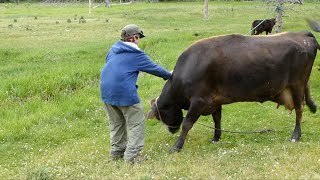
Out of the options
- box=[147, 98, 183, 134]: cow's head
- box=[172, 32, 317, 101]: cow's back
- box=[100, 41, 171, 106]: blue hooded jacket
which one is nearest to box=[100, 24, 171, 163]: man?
box=[100, 41, 171, 106]: blue hooded jacket

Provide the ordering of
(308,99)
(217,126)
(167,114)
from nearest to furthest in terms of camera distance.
Answer: (167,114)
(217,126)
(308,99)

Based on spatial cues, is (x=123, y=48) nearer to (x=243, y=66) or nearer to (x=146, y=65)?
(x=146, y=65)

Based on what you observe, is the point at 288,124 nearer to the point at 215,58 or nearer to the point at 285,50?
the point at 285,50

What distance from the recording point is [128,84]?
291 inches

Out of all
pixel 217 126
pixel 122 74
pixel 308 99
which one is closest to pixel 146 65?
pixel 122 74

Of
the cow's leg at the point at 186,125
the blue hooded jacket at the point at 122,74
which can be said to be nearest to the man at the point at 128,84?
the blue hooded jacket at the point at 122,74

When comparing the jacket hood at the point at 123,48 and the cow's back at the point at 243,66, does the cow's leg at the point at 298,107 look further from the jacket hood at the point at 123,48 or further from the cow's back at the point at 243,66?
the jacket hood at the point at 123,48

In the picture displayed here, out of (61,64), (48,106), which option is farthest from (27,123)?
(61,64)

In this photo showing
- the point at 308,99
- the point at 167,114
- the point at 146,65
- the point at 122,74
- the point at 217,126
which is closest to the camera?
the point at 122,74

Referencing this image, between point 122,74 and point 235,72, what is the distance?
1972 mm

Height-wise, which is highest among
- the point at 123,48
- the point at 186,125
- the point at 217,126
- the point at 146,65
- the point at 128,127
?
the point at 123,48

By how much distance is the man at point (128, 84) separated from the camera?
739 centimetres

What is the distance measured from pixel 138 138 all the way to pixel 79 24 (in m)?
27.3

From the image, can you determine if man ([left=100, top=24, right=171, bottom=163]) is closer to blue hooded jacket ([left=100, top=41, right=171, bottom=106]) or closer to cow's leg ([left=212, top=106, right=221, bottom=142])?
blue hooded jacket ([left=100, top=41, right=171, bottom=106])
